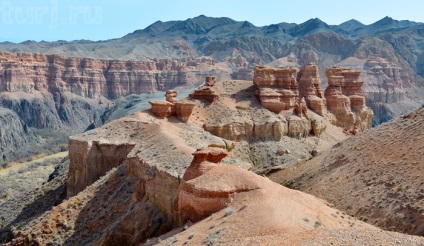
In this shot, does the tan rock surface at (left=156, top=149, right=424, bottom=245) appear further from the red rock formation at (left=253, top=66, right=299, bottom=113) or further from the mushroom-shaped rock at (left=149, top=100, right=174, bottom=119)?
the red rock formation at (left=253, top=66, right=299, bottom=113)

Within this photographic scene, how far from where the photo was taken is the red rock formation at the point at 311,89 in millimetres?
55844

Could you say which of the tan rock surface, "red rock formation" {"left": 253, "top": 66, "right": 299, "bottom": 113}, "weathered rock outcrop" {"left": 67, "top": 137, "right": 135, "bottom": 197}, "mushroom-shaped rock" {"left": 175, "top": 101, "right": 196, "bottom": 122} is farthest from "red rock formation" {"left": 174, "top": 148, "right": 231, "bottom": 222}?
"red rock formation" {"left": 253, "top": 66, "right": 299, "bottom": 113}

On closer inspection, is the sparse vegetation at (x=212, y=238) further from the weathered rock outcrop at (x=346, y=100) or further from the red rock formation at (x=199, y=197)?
the weathered rock outcrop at (x=346, y=100)

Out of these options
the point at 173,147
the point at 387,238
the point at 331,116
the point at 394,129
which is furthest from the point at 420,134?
the point at 331,116

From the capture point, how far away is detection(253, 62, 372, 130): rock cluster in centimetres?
5204

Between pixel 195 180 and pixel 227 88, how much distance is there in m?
34.9

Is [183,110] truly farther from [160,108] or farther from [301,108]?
[301,108]

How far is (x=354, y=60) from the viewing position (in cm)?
14650

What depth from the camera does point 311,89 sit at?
57.5 m

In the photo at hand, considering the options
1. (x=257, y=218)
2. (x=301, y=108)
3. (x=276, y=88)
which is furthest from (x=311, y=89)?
(x=257, y=218)

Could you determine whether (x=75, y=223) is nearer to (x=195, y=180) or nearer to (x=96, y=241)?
(x=96, y=241)

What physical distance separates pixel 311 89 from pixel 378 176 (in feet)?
104

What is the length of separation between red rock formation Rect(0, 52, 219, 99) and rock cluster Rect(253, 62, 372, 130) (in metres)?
85.3

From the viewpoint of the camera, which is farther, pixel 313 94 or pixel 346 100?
pixel 346 100
